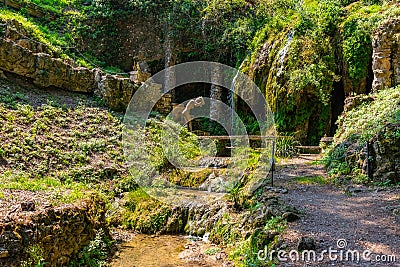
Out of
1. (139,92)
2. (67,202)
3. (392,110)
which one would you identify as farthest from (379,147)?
(139,92)

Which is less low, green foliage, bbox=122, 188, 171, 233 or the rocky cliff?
the rocky cliff

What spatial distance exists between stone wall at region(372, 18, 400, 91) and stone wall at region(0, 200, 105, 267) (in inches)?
383

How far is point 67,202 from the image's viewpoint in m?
6.70

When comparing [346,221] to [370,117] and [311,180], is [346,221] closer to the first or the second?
[311,180]

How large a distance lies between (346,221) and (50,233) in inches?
191

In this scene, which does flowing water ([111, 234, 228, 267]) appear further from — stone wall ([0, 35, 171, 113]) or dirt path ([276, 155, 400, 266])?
stone wall ([0, 35, 171, 113])

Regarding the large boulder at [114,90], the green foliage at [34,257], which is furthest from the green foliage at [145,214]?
the large boulder at [114,90]

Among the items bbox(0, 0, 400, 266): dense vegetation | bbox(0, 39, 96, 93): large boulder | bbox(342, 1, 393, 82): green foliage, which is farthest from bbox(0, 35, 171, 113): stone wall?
bbox(342, 1, 393, 82): green foliage

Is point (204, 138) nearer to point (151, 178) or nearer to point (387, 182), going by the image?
point (151, 178)

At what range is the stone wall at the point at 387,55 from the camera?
36.0 ft

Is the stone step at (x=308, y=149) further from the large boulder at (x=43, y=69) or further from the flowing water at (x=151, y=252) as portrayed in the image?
the large boulder at (x=43, y=69)

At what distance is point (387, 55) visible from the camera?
36.5 feet

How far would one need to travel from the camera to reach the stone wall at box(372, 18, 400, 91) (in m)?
11.0

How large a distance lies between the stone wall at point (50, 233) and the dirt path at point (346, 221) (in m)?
3.58
